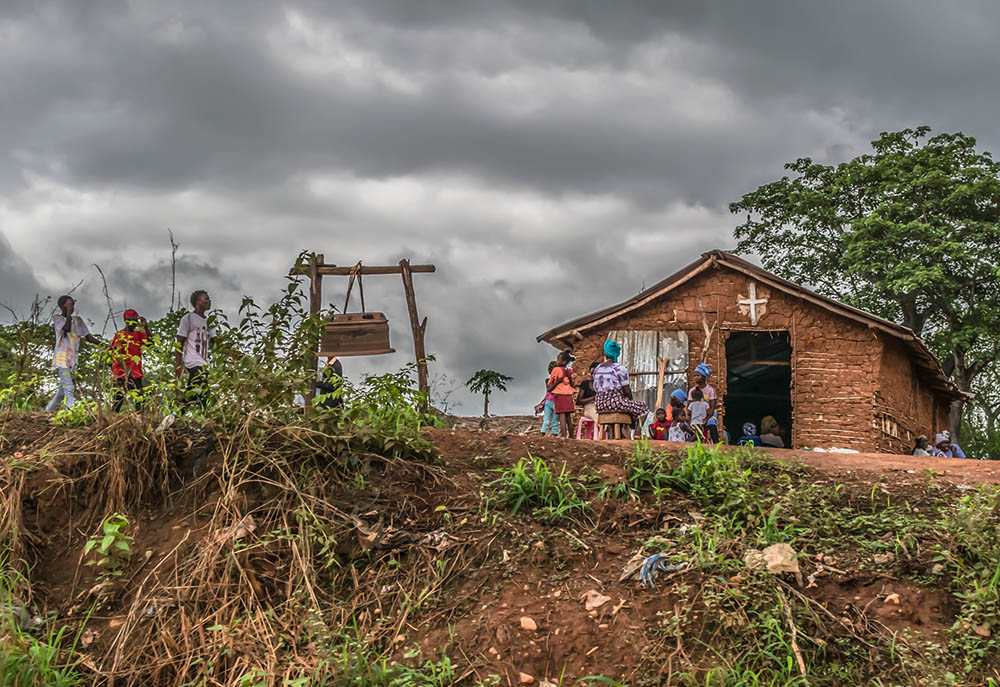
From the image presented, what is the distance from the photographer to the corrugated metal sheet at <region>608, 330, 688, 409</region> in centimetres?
1431

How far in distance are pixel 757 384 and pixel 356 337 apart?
1383 cm

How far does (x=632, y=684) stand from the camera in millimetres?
4207

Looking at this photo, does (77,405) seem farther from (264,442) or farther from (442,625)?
(442,625)

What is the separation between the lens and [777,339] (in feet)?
47.9

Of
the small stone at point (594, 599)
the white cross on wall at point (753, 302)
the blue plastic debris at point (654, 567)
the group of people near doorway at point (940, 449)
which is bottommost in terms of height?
the small stone at point (594, 599)

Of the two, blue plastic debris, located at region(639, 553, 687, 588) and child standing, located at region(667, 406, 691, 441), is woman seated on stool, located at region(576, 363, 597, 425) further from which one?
blue plastic debris, located at region(639, 553, 687, 588)

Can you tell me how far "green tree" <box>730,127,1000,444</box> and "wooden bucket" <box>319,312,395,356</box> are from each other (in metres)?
14.5

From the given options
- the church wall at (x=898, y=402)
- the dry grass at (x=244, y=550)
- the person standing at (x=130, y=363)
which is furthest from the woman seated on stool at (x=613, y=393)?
the church wall at (x=898, y=402)

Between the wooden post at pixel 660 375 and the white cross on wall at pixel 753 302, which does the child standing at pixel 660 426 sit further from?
the white cross on wall at pixel 753 302

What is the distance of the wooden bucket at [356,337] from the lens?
354 inches

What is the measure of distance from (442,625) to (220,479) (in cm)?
170

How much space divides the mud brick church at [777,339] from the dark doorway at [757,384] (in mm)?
2024

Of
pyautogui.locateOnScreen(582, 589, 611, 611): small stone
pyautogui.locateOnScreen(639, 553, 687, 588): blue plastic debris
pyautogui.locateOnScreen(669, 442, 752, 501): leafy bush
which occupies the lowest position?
pyautogui.locateOnScreen(582, 589, 611, 611): small stone

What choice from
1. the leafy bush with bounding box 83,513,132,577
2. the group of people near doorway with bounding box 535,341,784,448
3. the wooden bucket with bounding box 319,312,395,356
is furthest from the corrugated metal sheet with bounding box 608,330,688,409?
the leafy bush with bounding box 83,513,132,577
